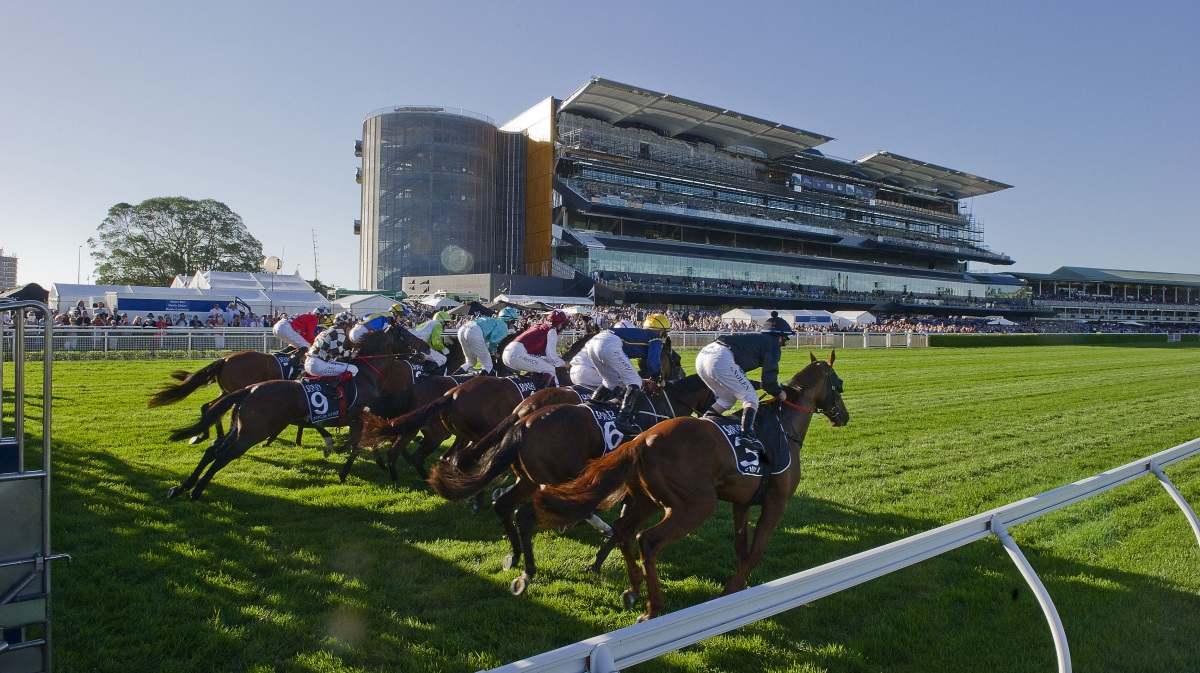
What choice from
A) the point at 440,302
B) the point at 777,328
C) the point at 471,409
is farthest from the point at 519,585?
the point at 440,302

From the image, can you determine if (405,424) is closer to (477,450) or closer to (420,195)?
(477,450)

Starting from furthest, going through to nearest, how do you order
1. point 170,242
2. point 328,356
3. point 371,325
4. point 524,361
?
point 170,242
point 371,325
point 328,356
point 524,361

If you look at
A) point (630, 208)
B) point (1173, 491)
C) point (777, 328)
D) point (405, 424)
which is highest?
point (630, 208)

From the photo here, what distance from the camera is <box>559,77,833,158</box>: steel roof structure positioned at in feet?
167

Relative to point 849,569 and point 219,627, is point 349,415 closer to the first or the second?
point 219,627

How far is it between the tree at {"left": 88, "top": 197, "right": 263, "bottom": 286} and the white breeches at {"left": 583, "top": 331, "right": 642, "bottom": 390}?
182ft

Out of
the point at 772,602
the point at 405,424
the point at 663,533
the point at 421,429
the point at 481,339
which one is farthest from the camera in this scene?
the point at 481,339

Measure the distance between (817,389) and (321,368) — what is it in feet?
16.9

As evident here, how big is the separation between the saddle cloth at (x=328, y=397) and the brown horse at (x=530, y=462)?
8.39ft

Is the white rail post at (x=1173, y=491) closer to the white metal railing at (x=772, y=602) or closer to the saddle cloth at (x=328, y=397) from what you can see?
the white metal railing at (x=772, y=602)

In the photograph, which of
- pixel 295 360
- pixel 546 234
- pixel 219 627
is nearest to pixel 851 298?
pixel 546 234

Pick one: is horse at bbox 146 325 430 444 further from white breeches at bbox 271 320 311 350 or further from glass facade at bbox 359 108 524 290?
glass facade at bbox 359 108 524 290

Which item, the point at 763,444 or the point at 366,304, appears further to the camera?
the point at 366,304

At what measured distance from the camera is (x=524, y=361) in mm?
7270
